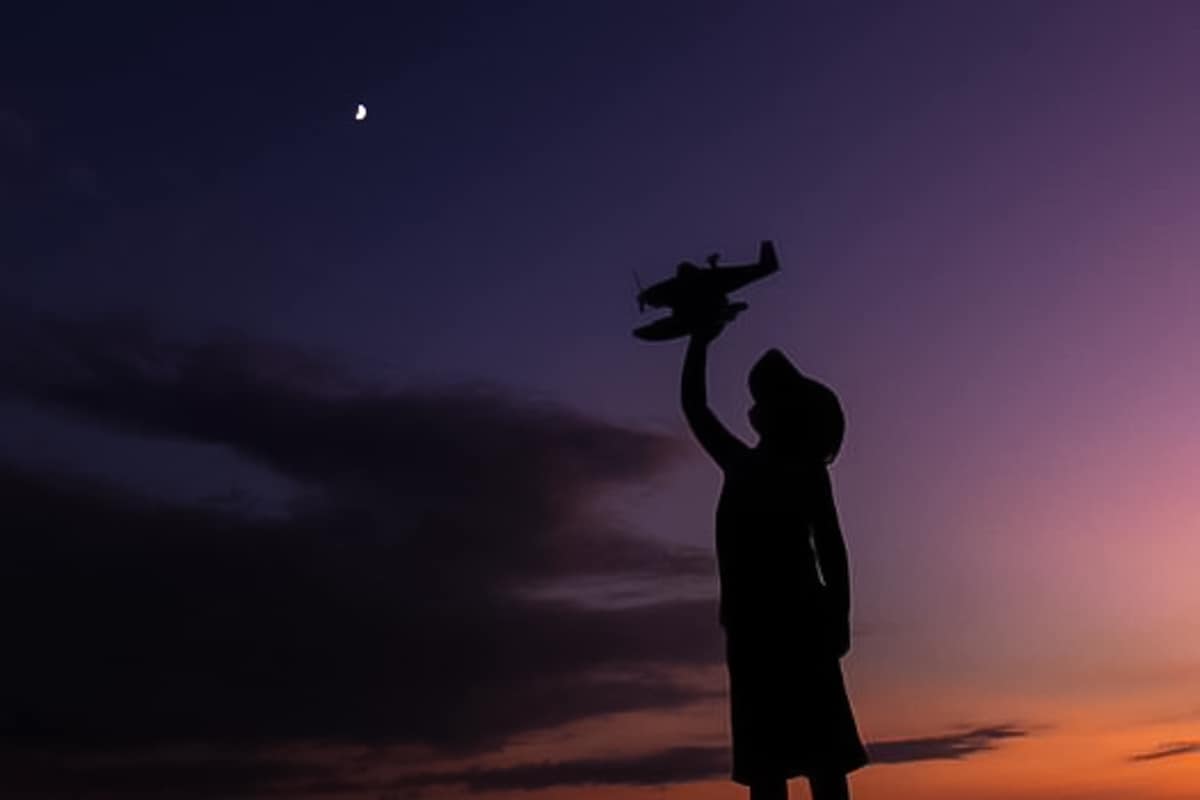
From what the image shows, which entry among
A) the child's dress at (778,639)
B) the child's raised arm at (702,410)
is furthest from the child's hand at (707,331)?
the child's dress at (778,639)

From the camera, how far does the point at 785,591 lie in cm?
920

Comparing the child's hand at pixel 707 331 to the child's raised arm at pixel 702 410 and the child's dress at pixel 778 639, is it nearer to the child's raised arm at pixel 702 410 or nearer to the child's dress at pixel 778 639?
the child's raised arm at pixel 702 410

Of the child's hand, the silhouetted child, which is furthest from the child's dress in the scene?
the child's hand

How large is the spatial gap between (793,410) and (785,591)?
1.20m

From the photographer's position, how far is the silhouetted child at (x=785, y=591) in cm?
907

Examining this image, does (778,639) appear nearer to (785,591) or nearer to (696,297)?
(785,591)

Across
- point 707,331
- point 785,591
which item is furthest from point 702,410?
point 785,591

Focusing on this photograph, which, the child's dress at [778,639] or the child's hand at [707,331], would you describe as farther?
the child's hand at [707,331]

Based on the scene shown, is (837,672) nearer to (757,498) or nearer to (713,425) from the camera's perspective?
(757,498)

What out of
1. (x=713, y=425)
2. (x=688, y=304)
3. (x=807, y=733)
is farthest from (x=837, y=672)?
(x=688, y=304)

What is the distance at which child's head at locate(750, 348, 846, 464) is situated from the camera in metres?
9.38

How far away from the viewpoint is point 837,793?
9070mm

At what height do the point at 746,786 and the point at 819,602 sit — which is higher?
the point at 819,602

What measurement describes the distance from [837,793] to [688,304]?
11.2 feet
